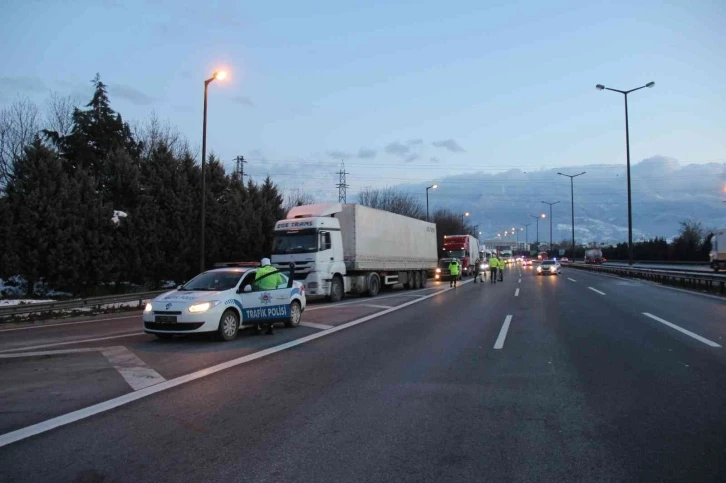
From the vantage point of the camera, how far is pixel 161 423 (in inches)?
234

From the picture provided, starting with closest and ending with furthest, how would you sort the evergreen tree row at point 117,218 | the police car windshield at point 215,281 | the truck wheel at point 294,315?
the police car windshield at point 215,281, the truck wheel at point 294,315, the evergreen tree row at point 117,218

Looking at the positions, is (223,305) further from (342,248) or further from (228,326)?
(342,248)

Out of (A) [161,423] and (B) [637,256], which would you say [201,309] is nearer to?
(A) [161,423]

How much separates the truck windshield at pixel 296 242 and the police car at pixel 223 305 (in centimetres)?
782

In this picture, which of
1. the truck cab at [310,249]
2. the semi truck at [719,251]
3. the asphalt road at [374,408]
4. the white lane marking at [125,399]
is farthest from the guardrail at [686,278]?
the white lane marking at [125,399]

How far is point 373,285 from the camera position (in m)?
26.5

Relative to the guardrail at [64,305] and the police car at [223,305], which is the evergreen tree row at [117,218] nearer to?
the guardrail at [64,305]

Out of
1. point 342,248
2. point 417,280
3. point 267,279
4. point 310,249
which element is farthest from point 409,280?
point 267,279

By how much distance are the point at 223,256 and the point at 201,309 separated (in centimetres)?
2115

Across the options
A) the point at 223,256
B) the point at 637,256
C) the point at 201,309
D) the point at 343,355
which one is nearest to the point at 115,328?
the point at 201,309

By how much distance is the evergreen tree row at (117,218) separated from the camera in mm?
21766

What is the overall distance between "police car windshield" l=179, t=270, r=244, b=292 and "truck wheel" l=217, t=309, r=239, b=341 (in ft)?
2.12

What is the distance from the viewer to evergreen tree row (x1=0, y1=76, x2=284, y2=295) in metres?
21.8

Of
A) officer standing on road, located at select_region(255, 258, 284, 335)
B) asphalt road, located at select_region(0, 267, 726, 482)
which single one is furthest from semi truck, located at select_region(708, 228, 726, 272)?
officer standing on road, located at select_region(255, 258, 284, 335)
